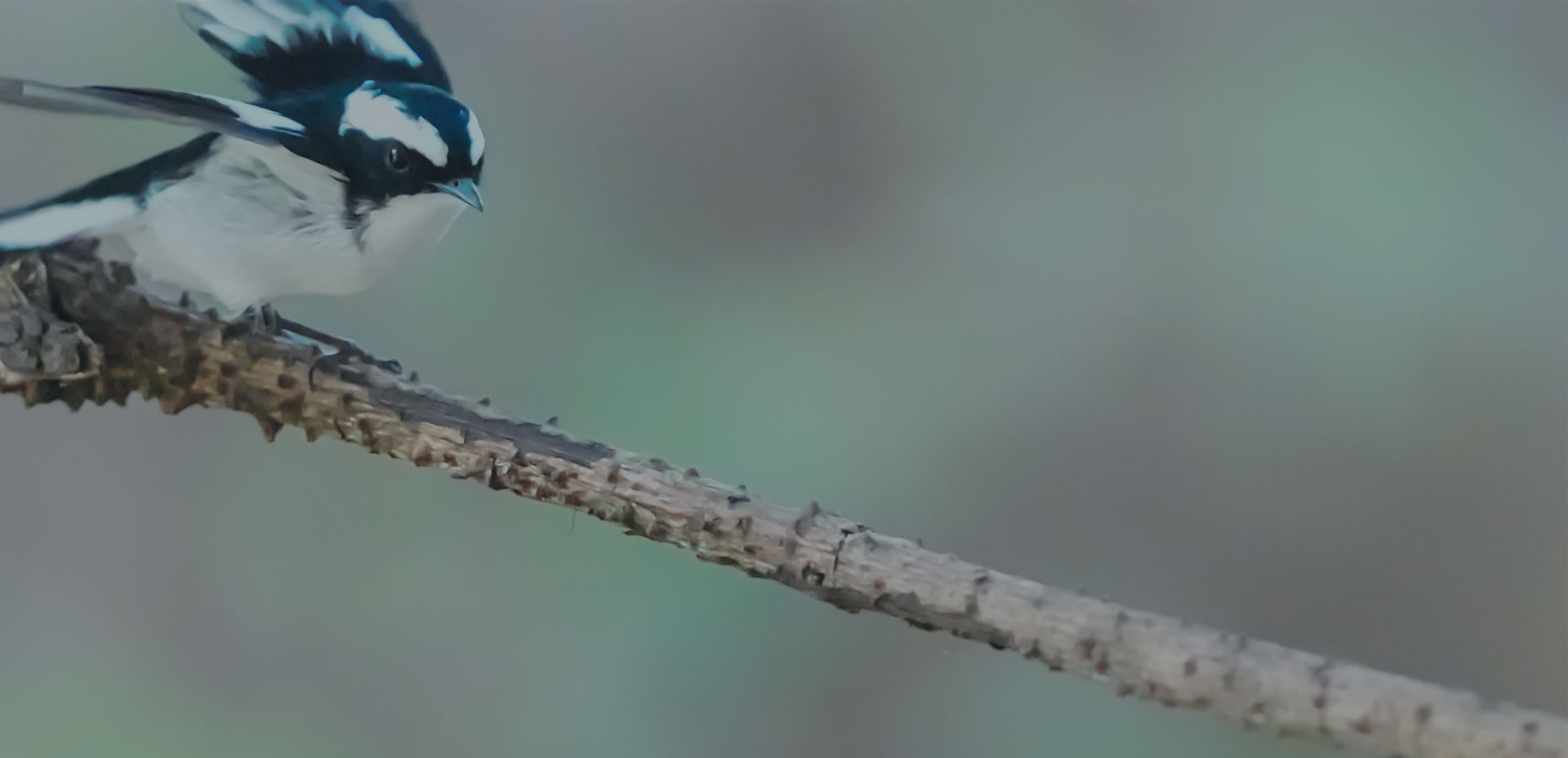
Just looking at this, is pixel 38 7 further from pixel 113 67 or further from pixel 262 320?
pixel 262 320

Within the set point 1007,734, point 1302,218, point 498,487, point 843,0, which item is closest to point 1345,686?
point 1007,734

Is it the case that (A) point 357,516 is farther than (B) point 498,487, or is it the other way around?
(A) point 357,516

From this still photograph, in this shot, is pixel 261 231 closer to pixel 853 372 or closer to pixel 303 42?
pixel 303 42

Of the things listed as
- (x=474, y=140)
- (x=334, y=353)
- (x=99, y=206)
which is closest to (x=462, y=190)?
(x=474, y=140)

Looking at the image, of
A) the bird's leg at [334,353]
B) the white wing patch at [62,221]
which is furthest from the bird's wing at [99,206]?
the bird's leg at [334,353]

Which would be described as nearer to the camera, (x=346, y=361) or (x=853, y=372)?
(x=346, y=361)

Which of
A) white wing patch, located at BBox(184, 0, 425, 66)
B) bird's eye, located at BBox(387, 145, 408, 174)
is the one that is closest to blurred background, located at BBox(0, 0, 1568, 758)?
white wing patch, located at BBox(184, 0, 425, 66)

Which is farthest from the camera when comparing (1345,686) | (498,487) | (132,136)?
(132,136)
